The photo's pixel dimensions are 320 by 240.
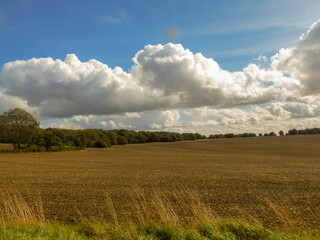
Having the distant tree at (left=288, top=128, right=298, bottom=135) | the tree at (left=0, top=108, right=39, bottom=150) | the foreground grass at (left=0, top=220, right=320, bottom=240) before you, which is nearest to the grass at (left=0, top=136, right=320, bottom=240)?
the foreground grass at (left=0, top=220, right=320, bottom=240)

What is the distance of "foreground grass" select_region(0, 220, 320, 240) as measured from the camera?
8.49m

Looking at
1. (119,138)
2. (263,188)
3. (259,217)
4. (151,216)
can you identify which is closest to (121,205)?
(151,216)

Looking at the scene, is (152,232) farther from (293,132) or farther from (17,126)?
(293,132)

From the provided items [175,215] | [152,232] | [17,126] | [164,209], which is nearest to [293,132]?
[17,126]

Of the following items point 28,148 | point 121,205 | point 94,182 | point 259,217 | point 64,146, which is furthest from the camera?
point 64,146

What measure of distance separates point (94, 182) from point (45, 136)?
5524 cm

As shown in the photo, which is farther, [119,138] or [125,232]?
[119,138]

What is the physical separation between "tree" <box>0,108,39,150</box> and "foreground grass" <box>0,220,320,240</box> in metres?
61.9

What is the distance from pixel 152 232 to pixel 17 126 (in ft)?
215

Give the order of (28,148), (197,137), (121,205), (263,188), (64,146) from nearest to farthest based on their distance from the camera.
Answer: (121,205)
(263,188)
(28,148)
(64,146)
(197,137)

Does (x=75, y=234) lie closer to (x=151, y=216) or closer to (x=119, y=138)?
(x=151, y=216)

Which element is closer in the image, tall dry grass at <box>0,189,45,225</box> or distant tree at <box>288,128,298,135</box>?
tall dry grass at <box>0,189,45,225</box>

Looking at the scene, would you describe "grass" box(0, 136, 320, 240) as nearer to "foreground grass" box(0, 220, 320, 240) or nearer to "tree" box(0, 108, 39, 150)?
"foreground grass" box(0, 220, 320, 240)

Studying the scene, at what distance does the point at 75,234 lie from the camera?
29.6 feet
